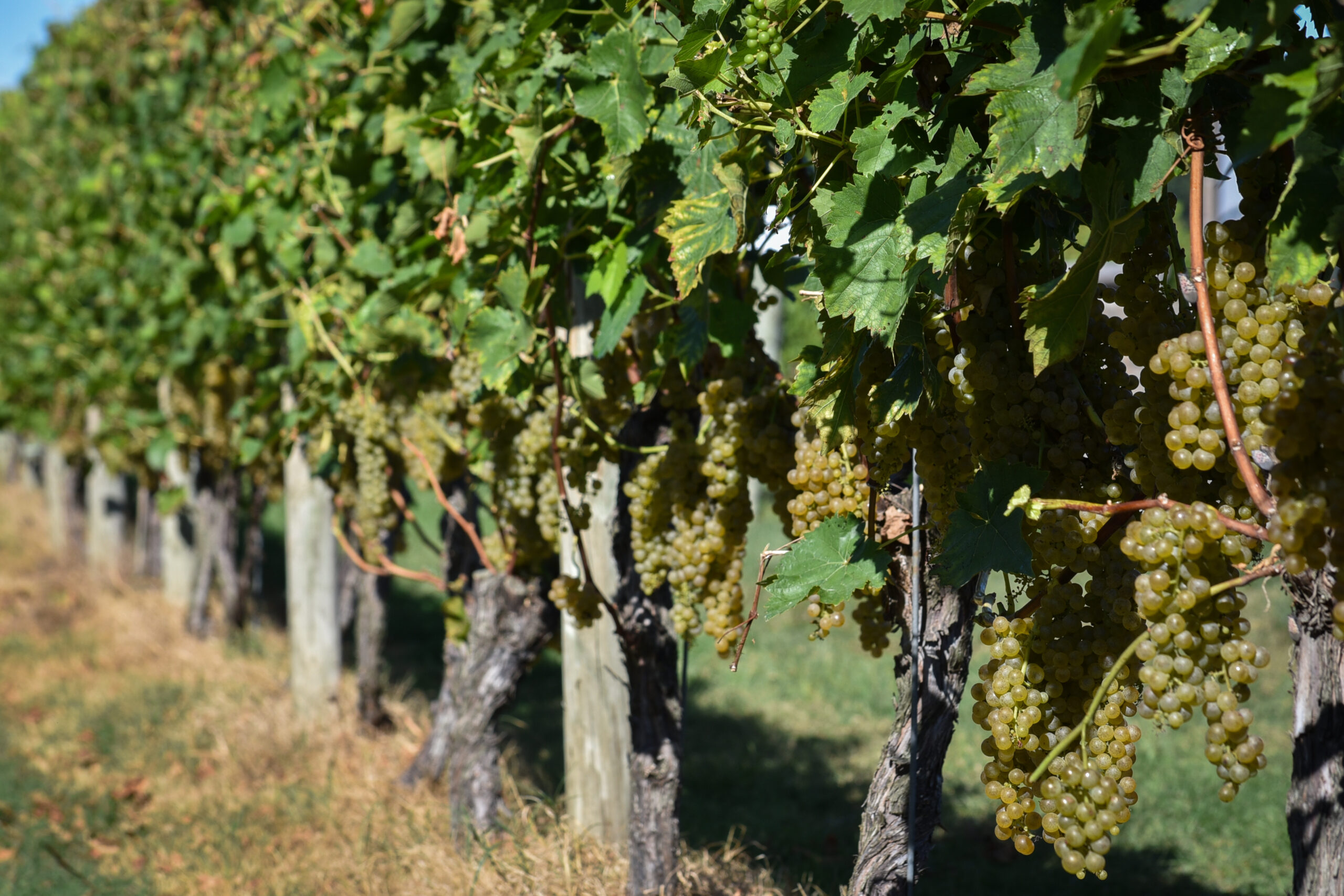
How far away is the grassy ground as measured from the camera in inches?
133

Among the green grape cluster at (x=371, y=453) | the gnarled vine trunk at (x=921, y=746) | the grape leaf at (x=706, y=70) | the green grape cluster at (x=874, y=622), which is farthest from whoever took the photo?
the green grape cluster at (x=371, y=453)

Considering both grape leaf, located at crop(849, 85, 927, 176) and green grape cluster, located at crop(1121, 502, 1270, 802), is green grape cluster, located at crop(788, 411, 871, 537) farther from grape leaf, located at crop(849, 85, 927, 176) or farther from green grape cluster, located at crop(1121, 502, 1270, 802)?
green grape cluster, located at crop(1121, 502, 1270, 802)

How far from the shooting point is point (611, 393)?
8.32 ft

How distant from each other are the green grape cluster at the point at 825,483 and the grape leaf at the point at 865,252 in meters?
0.34

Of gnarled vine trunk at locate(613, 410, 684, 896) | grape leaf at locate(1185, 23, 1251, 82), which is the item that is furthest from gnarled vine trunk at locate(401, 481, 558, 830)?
grape leaf at locate(1185, 23, 1251, 82)

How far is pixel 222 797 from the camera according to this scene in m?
4.37

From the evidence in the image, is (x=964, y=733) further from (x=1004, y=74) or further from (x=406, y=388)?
(x=1004, y=74)

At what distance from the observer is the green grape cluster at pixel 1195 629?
1.08 meters

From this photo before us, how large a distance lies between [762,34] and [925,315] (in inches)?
18.4

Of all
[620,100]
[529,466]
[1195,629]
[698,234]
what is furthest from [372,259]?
[1195,629]

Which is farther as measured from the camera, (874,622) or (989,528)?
(874,622)

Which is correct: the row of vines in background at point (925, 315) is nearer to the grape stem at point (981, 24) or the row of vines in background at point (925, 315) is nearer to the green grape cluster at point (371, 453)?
the grape stem at point (981, 24)

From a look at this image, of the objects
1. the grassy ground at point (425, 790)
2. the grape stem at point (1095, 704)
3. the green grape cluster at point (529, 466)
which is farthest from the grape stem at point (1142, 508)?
the grassy ground at point (425, 790)

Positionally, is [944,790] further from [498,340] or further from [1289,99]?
[1289,99]
